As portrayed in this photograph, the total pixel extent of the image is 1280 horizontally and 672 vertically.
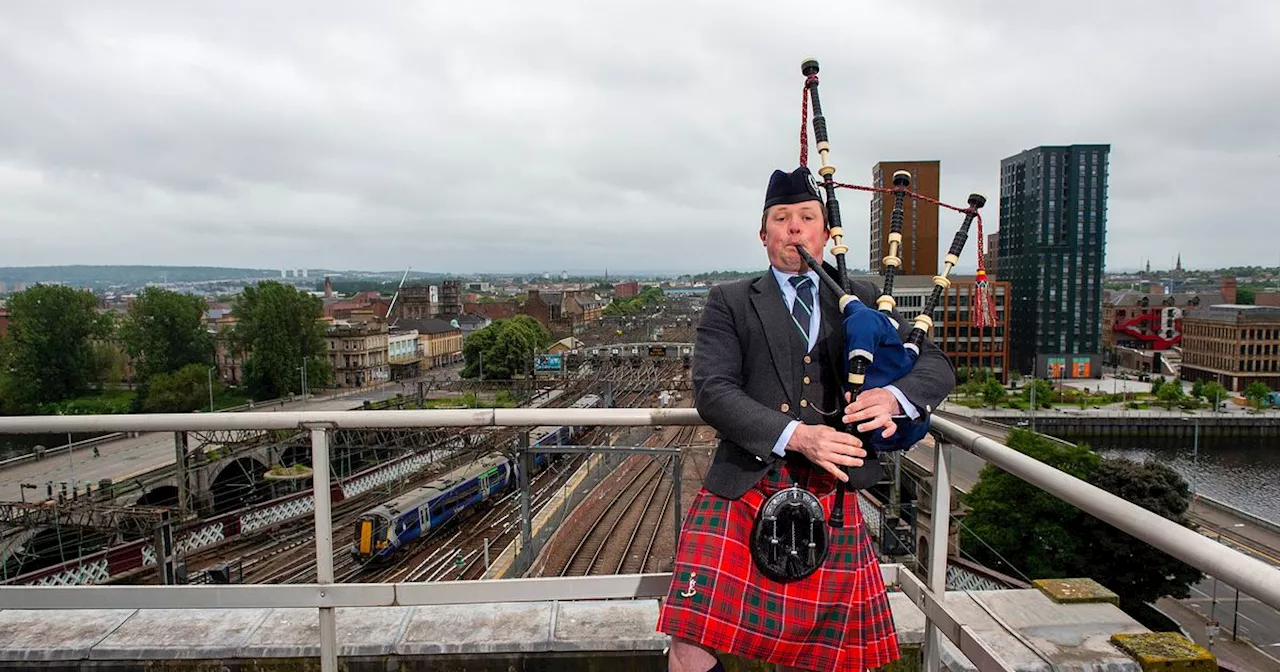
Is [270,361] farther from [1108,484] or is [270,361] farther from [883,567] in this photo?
[883,567]

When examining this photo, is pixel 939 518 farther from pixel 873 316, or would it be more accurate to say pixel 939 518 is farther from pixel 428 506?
pixel 428 506

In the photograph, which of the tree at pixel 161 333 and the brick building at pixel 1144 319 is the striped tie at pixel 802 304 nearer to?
the tree at pixel 161 333

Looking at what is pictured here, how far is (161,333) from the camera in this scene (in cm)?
4575

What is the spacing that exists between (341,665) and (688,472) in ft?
76.7

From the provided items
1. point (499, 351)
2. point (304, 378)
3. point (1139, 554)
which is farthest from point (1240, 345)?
point (304, 378)

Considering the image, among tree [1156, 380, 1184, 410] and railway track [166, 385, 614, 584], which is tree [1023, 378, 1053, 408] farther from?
railway track [166, 385, 614, 584]

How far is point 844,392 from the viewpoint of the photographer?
1816 mm

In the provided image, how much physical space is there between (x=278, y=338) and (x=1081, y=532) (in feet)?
144

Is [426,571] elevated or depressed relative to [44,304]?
depressed

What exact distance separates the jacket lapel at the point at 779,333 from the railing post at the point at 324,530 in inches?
52.0

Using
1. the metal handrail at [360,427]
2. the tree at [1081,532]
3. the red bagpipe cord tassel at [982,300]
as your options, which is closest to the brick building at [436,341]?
the tree at [1081,532]

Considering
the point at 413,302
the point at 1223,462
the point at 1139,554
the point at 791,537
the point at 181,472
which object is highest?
the point at 791,537

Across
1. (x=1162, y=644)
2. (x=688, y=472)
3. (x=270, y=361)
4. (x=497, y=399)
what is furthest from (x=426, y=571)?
(x=270, y=361)

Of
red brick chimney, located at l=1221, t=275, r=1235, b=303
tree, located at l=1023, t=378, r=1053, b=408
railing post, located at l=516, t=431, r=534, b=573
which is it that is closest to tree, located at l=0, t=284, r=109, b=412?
railing post, located at l=516, t=431, r=534, b=573
